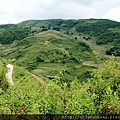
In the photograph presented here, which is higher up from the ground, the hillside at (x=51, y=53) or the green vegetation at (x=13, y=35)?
the green vegetation at (x=13, y=35)

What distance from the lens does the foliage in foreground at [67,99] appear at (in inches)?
387

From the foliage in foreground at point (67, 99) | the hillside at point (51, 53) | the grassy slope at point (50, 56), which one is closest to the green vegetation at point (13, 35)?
the hillside at point (51, 53)

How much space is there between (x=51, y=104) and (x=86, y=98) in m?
1.39

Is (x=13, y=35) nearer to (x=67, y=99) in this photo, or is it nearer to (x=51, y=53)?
(x=51, y=53)

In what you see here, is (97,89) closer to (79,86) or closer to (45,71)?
(79,86)

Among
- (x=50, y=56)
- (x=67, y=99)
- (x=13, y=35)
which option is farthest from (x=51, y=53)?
(x=67, y=99)

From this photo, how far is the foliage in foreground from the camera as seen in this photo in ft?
32.3

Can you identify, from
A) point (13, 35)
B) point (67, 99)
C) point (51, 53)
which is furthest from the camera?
point (13, 35)

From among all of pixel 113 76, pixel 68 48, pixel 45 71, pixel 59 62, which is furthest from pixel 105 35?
pixel 113 76

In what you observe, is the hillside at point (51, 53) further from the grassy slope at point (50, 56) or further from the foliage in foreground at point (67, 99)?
the foliage in foreground at point (67, 99)

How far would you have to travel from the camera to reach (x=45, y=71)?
7162 centimetres

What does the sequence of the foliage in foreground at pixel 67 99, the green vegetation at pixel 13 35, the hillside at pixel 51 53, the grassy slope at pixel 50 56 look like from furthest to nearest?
the green vegetation at pixel 13 35, the hillside at pixel 51 53, the grassy slope at pixel 50 56, the foliage in foreground at pixel 67 99

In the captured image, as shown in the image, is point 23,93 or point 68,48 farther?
point 68,48

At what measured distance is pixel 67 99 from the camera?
10.4 m
